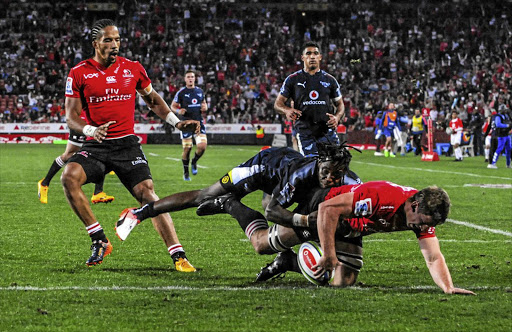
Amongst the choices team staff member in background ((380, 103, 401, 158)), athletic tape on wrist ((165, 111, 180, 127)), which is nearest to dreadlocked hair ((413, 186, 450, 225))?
athletic tape on wrist ((165, 111, 180, 127))

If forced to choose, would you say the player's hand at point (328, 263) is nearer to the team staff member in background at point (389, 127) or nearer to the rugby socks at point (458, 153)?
the rugby socks at point (458, 153)

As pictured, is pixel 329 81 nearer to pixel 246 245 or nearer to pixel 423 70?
pixel 246 245

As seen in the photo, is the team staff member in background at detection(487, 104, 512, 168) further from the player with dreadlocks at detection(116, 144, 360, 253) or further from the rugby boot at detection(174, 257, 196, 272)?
the rugby boot at detection(174, 257, 196, 272)

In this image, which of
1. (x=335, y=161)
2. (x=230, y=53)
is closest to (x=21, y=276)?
(x=335, y=161)

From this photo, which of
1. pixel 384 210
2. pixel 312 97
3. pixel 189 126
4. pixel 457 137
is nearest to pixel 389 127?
pixel 457 137

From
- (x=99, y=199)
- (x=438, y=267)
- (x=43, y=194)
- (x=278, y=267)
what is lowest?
(x=99, y=199)

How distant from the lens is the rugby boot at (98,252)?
7312mm

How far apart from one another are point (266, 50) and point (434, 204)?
4417 cm

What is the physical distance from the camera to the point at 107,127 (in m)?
7.52

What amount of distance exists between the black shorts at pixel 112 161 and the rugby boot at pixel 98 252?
24.8 inches

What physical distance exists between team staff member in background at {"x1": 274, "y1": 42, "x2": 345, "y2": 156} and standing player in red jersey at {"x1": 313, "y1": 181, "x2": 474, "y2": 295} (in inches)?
196

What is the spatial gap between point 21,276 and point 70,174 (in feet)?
3.95

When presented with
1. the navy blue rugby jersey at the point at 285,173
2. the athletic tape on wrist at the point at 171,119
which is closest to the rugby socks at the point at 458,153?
the athletic tape on wrist at the point at 171,119

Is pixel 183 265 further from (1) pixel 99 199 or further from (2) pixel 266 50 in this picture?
(2) pixel 266 50
